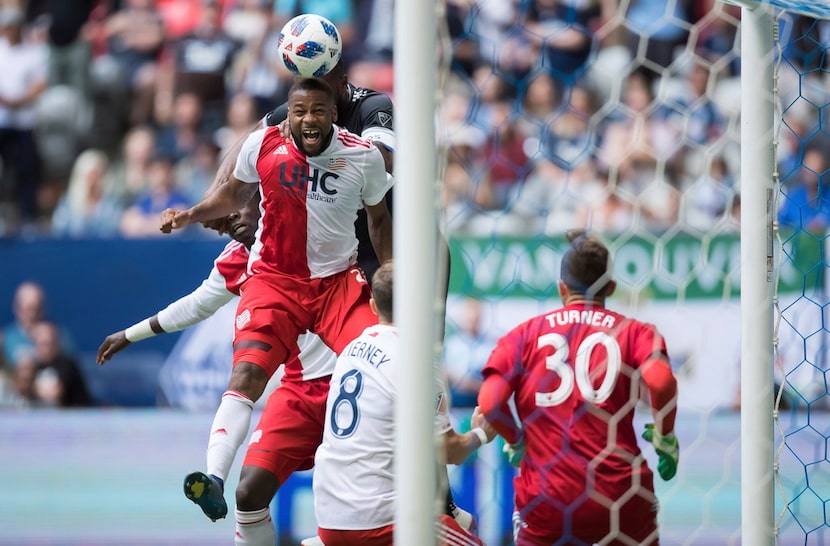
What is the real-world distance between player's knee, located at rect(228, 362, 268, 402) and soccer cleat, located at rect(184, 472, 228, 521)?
14.9 inches

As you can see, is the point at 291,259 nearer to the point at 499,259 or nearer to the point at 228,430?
the point at 228,430

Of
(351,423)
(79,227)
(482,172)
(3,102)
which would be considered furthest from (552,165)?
(3,102)

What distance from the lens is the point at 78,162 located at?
930 cm

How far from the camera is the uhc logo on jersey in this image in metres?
4.38

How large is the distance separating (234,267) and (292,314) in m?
0.52

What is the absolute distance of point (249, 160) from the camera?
4.40 metres

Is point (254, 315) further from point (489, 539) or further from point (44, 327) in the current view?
point (44, 327)

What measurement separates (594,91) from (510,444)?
4.31 m

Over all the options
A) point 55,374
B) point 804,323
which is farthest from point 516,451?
point 55,374

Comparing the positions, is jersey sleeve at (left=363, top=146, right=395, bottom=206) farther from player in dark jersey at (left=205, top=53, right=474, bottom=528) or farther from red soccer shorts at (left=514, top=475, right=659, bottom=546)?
red soccer shorts at (left=514, top=475, right=659, bottom=546)

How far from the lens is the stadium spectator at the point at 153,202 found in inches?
334

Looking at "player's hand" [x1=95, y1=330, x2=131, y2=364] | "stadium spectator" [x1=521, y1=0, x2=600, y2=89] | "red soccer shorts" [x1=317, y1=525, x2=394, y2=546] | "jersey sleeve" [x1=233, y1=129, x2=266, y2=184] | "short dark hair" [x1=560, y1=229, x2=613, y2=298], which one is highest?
"stadium spectator" [x1=521, y1=0, x2=600, y2=89]

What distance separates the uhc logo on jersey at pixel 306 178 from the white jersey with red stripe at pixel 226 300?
53 cm

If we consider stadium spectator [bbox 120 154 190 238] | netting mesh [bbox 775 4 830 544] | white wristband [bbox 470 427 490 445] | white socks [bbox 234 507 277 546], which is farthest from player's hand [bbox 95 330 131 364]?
stadium spectator [bbox 120 154 190 238]
